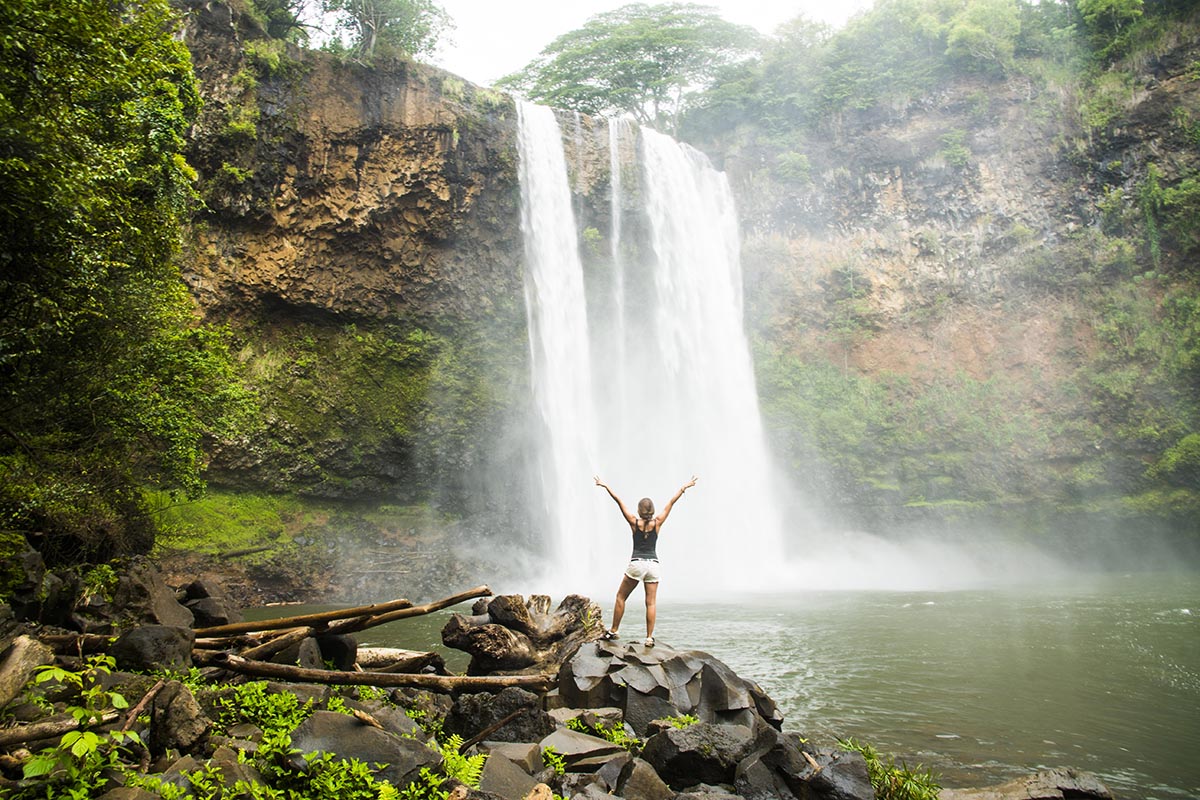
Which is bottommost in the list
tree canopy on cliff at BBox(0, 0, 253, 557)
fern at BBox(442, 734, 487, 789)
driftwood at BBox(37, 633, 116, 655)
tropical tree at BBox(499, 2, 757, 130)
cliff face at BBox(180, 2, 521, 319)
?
fern at BBox(442, 734, 487, 789)

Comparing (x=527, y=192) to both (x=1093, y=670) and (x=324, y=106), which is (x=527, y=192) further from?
(x=1093, y=670)

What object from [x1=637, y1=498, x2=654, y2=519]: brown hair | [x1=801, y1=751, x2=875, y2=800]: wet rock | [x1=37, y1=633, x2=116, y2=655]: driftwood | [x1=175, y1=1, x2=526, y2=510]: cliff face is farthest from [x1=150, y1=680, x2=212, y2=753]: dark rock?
[x1=175, y1=1, x2=526, y2=510]: cliff face

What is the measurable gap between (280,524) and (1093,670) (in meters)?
17.7

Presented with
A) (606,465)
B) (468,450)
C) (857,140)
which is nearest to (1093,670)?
(606,465)

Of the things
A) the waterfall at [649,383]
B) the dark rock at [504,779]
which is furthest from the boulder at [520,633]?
the waterfall at [649,383]

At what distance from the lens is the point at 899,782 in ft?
14.2

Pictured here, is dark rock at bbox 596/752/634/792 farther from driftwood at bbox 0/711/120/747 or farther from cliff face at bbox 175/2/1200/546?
cliff face at bbox 175/2/1200/546

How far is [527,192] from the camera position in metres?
22.1

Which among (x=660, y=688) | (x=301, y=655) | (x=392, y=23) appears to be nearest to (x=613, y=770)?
(x=660, y=688)

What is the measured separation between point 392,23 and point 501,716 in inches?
1080

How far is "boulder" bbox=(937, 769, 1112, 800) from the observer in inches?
164

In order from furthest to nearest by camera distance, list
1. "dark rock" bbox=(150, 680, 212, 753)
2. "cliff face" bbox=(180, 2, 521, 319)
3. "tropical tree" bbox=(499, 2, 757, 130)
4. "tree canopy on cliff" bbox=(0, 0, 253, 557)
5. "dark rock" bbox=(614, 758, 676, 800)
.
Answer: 1. "tropical tree" bbox=(499, 2, 757, 130)
2. "cliff face" bbox=(180, 2, 521, 319)
3. "tree canopy on cliff" bbox=(0, 0, 253, 557)
4. "dark rock" bbox=(614, 758, 676, 800)
5. "dark rock" bbox=(150, 680, 212, 753)

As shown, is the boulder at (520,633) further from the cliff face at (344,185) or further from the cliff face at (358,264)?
the cliff face at (344,185)

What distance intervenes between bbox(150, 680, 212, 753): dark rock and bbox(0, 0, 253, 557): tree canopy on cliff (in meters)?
4.47
